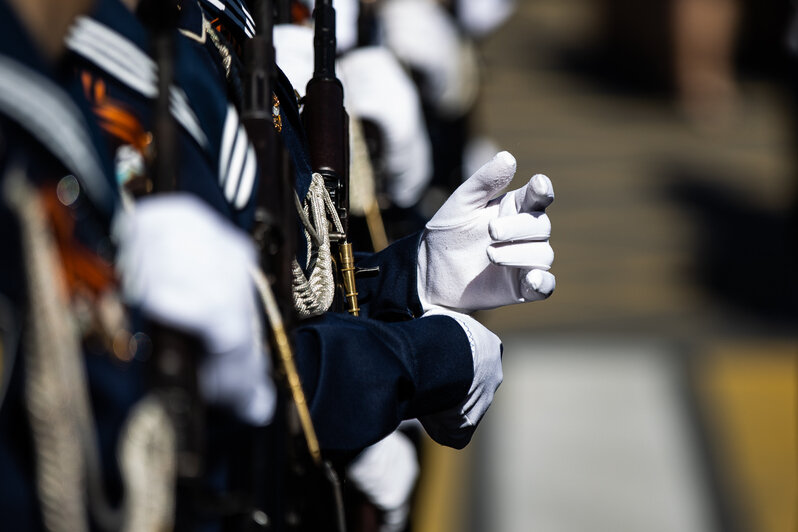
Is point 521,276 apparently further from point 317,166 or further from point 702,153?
point 702,153

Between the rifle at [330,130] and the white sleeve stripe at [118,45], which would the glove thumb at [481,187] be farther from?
the white sleeve stripe at [118,45]

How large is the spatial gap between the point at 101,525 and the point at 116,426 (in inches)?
3.2

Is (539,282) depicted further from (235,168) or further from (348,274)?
(235,168)

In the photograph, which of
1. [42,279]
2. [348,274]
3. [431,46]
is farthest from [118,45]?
[431,46]

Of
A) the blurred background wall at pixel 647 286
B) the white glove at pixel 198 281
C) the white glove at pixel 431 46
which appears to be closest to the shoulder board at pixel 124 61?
the white glove at pixel 198 281

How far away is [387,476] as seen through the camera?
1.89m

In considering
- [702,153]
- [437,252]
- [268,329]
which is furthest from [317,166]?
[702,153]

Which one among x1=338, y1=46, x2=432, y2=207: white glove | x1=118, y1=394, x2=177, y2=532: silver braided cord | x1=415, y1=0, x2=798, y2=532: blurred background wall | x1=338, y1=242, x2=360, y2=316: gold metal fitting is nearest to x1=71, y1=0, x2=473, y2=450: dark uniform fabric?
x1=338, y1=242, x2=360, y2=316: gold metal fitting

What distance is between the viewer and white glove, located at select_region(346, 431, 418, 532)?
185 centimetres

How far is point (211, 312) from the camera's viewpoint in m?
0.88

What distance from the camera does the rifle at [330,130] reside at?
4.64 ft

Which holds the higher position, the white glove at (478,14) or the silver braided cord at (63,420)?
the white glove at (478,14)

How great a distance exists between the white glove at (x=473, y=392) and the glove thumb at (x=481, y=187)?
0.41ft

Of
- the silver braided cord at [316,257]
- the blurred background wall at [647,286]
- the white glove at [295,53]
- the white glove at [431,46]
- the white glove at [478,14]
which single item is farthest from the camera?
the white glove at [478,14]
